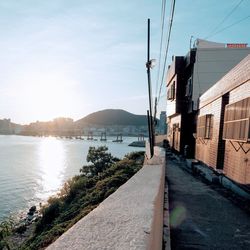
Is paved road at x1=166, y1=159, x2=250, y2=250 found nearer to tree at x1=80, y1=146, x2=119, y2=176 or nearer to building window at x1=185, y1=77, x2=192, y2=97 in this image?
building window at x1=185, y1=77, x2=192, y2=97

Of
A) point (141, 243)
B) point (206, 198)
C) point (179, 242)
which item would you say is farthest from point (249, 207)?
point (141, 243)

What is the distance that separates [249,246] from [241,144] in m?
3.47

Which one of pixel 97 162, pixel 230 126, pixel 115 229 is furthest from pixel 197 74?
pixel 97 162

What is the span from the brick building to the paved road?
1.06m

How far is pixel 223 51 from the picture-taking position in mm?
16844

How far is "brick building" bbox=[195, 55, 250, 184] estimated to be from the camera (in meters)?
6.52

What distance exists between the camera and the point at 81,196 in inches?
739

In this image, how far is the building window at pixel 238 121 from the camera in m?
6.07

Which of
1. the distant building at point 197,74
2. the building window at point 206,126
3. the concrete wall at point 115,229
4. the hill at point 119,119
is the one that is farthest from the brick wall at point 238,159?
the hill at point 119,119

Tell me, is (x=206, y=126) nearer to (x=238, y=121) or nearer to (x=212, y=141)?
(x=212, y=141)

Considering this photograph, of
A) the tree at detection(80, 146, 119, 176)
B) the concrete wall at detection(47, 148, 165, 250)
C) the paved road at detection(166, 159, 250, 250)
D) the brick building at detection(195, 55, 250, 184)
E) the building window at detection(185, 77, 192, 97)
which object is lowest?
the tree at detection(80, 146, 119, 176)

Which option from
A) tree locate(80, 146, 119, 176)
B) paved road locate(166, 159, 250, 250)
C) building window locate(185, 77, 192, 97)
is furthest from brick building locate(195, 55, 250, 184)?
tree locate(80, 146, 119, 176)

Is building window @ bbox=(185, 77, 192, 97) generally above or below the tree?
above

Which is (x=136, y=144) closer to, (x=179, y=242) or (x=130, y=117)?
(x=130, y=117)
